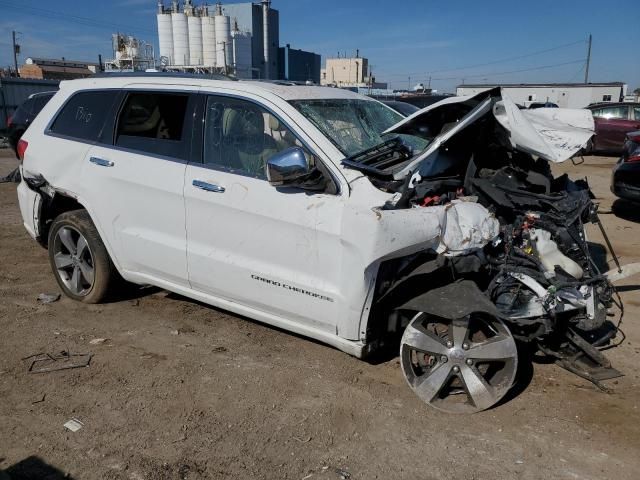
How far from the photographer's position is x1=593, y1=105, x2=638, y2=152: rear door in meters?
16.4

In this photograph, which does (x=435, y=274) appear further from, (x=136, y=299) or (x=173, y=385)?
(x=136, y=299)

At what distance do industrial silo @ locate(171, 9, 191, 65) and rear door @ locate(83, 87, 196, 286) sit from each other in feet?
137

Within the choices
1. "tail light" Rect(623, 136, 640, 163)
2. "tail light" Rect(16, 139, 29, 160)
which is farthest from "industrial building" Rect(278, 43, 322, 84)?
"tail light" Rect(16, 139, 29, 160)

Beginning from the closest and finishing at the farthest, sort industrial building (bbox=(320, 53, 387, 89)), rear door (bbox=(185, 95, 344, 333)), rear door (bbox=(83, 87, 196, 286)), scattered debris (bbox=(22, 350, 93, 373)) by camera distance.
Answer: rear door (bbox=(185, 95, 344, 333))
scattered debris (bbox=(22, 350, 93, 373))
rear door (bbox=(83, 87, 196, 286))
industrial building (bbox=(320, 53, 387, 89))

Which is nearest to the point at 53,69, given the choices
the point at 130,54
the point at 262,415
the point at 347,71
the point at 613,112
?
the point at 130,54

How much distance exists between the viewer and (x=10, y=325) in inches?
172

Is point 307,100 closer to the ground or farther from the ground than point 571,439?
farther from the ground

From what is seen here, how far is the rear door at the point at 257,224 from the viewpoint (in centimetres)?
328

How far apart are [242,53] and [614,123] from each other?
34383 mm

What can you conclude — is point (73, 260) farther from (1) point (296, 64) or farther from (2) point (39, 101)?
(1) point (296, 64)

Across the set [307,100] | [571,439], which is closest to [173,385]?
[307,100]

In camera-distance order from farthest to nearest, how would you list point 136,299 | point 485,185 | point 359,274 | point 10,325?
point 136,299 < point 10,325 < point 485,185 < point 359,274

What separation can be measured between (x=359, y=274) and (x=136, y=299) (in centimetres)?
271

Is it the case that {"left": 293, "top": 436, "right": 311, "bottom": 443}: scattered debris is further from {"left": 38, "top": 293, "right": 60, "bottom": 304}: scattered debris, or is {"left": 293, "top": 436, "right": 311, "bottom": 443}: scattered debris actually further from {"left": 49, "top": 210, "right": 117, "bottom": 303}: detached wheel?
{"left": 38, "top": 293, "right": 60, "bottom": 304}: scattered debris
